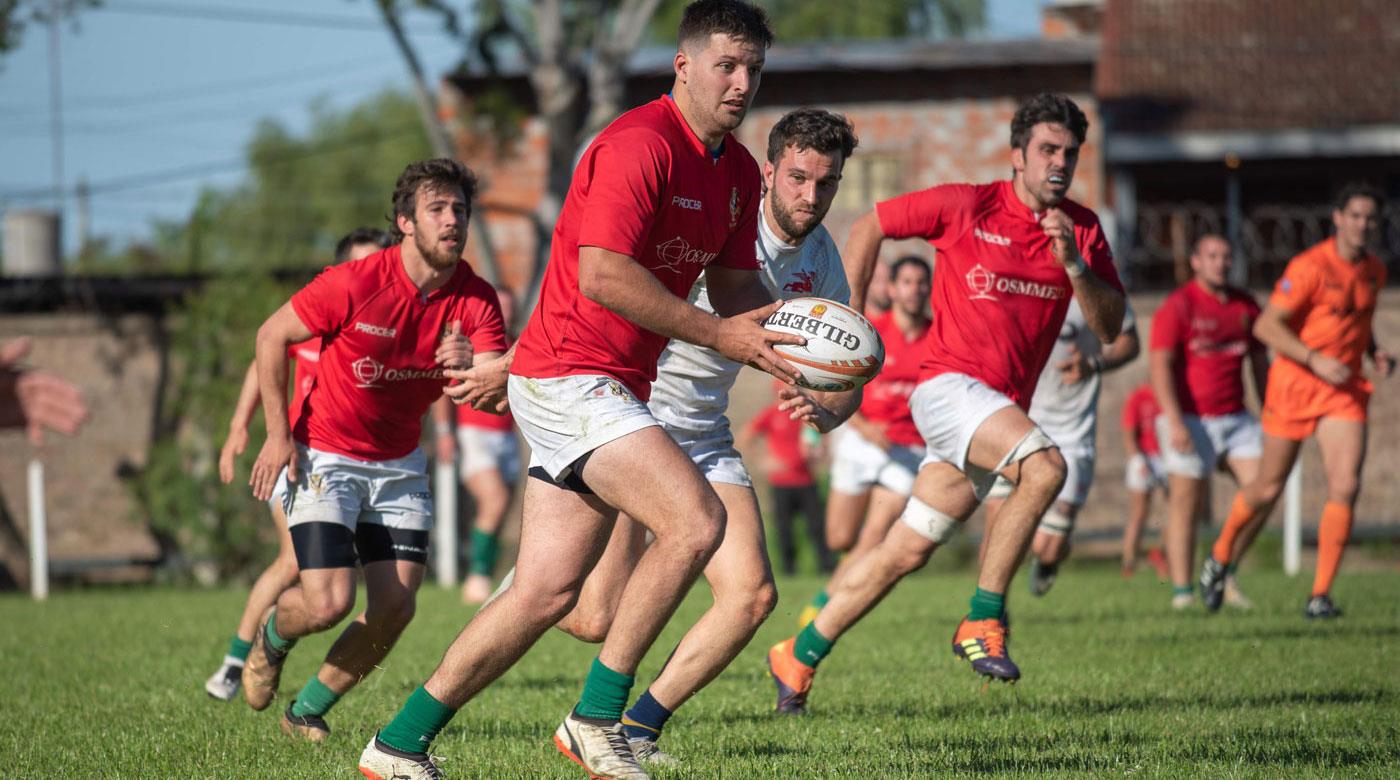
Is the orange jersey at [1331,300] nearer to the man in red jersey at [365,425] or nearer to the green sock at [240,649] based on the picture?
the man in red jersey at [365,425]

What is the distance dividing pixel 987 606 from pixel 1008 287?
1498 mm

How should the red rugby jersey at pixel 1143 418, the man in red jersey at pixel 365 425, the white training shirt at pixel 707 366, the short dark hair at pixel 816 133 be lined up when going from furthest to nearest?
the red rugby jersey at pixel 1143 418 → the man in red jersey at pixel 365 425 → the white training shirt at pixel 707 366 → the short dark hair at pixel 816 133

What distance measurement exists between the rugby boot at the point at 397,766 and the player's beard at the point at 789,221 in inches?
94.2

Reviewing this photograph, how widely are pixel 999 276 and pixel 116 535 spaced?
13.9m

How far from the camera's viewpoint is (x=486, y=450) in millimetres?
13672

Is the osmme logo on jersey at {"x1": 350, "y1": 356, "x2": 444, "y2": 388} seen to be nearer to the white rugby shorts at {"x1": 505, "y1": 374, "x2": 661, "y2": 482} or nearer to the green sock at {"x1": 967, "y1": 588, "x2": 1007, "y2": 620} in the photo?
the white rugby shorts at {"x1": 505, "y1": 374, "x2": 661, "y2": 482}

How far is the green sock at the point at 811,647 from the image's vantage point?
651 cm

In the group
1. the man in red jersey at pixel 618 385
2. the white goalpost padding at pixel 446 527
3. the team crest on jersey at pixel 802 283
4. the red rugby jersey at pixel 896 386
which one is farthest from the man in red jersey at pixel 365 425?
the white goalpost padding at pixel 446 527

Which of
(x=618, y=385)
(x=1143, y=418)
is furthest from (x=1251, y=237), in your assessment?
(x=618, y=385)

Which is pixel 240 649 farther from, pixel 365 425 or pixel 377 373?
pixel 377 373

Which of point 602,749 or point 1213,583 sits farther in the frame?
point 1213,583

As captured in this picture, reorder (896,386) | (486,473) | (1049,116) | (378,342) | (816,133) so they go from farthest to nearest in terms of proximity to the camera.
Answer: (486,473), (896,386), (1049,116), (378,342), (816,133)

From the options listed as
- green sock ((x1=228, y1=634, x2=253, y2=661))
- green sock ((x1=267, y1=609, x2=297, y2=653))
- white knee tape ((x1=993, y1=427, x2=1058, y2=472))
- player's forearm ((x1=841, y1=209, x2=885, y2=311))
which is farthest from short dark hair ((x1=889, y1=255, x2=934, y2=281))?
green sock ((x1=267, y1=609, x2=297, y2=653))

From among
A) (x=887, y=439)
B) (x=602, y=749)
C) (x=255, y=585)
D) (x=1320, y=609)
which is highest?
(x=887, y=439)
